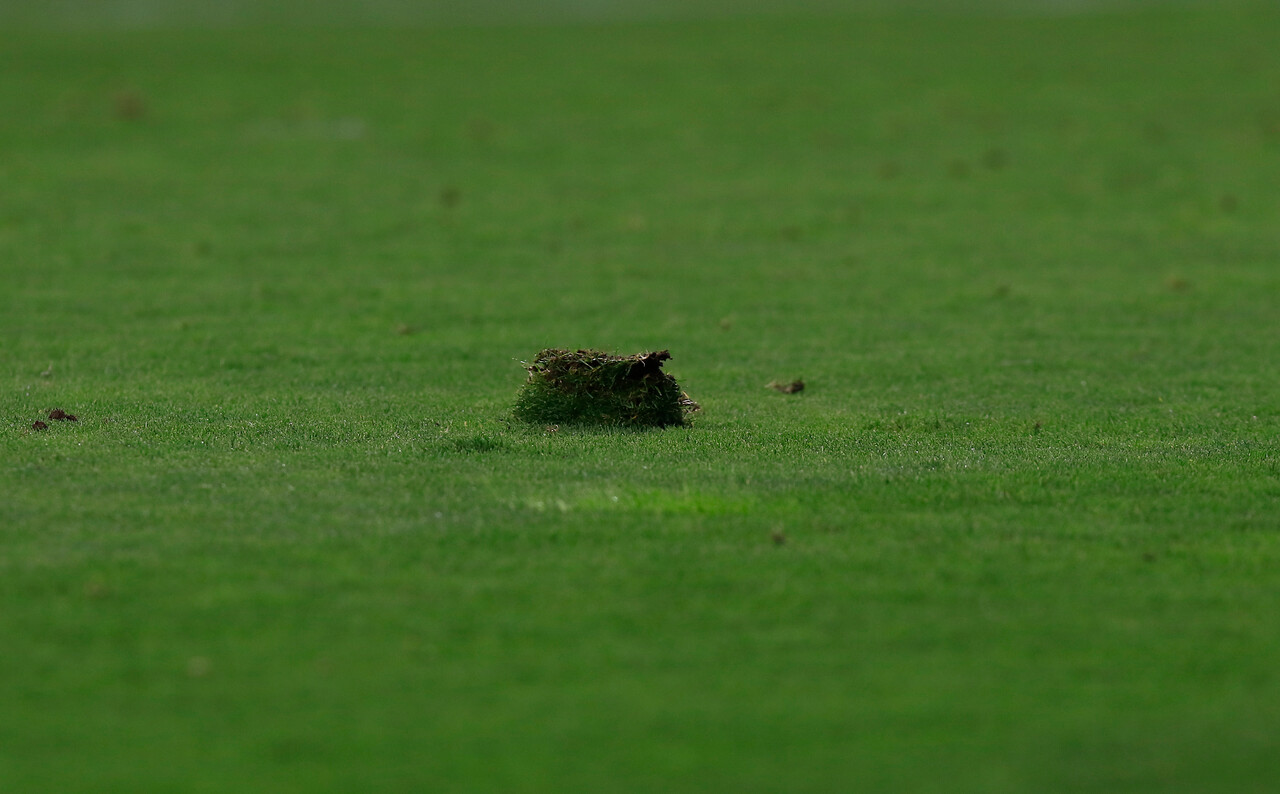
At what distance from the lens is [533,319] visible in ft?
68.4

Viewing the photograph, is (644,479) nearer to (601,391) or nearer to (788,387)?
(601,391)

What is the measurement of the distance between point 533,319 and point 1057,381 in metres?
7.02

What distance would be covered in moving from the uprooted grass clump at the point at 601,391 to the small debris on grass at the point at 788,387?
271 cm

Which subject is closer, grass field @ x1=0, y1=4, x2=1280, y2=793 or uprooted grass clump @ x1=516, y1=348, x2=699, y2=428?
grass field @ x1=0, y1=4, x2=1280, y2=793

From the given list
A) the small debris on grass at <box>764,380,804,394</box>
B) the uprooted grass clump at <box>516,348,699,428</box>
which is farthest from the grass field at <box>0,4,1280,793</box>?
the uprooted grass clump at <box>516,348,699,428</box>

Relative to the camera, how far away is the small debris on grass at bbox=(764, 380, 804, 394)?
54.1 feet

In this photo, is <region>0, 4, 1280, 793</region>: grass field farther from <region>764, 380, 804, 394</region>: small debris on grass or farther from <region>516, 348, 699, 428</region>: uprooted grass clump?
<region>516, 348, 699, 428</region>: uprooted grass clump

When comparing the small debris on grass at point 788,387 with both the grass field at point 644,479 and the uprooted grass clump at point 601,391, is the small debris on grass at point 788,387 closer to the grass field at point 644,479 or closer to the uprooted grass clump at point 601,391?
the grass field at point 644,479

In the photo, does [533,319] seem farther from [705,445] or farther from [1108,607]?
[1108,607]

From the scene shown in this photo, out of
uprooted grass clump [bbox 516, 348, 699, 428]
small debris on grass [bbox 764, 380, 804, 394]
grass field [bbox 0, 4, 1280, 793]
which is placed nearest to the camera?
grass field [bbox 0, 4, 1280, 793]

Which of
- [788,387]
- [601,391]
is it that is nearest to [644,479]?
[601,391]

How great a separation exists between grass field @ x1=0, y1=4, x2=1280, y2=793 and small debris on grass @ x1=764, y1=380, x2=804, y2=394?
19cm

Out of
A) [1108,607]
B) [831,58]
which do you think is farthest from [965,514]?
[831,58]

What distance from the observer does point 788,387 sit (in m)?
16.6
